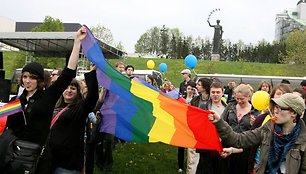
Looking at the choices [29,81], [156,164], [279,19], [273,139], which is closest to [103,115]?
[29,81]

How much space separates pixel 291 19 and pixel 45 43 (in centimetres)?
10062

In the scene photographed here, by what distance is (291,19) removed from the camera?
110 meters

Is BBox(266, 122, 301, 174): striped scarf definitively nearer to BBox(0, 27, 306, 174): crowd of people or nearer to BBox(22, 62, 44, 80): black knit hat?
BBox(0, 27, 306, 174): crowd of people

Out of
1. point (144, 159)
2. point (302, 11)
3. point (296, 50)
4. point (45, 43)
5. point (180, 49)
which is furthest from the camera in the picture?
point (302, 11)

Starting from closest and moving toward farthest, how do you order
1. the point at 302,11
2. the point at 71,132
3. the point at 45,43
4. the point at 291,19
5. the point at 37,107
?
the point at 37,107, the point at 71,132, the point at 45,43, the point at 302,11, the point at 291,19

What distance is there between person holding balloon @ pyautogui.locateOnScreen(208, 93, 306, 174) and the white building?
10468 cm

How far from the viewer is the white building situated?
105506 millimetres

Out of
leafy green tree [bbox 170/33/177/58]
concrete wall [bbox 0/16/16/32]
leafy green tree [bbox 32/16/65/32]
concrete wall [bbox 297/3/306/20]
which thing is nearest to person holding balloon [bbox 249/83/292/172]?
leafy green tree [bbox 32/16/65/32]

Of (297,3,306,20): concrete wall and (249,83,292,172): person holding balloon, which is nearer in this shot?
(249,83,292,172): person holding balloon

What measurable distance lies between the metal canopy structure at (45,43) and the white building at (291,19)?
90.1 meters

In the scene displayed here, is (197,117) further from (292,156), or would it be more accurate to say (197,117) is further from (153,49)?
(153,49)

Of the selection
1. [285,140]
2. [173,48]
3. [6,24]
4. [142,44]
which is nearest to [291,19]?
[142,44]

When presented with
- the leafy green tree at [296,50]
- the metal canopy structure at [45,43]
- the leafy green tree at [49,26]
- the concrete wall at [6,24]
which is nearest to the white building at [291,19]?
the leafy green tree at [296,50]

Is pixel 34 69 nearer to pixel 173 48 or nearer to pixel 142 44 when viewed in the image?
pixel 173 48
